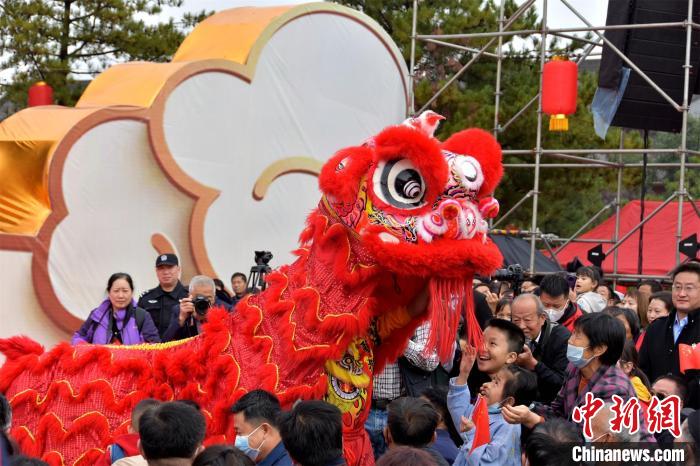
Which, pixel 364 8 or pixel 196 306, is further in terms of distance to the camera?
pixel 364 8

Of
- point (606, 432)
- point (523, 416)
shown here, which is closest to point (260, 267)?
point (523, 416)

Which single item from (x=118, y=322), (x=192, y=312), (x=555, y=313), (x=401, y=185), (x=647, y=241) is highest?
(x=401, y=185)

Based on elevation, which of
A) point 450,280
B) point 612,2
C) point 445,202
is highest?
point 612,2

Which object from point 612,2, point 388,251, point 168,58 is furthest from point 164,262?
point 168,58

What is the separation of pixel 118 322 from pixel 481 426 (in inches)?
107

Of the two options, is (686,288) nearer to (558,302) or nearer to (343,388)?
(558,302)

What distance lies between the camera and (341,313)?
4.40 metres

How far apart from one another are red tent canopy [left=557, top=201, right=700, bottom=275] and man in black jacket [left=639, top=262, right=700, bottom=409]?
7.92 metres

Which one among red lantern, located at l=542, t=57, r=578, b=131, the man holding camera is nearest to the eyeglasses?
the man holding camera

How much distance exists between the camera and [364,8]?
57.6 ft

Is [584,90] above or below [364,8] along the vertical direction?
below

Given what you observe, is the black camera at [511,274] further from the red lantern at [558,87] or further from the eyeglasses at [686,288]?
the red lantern at [558,87]

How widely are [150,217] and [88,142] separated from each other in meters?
0.87

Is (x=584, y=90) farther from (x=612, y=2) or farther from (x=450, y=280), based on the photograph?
(x=450, y=280)
